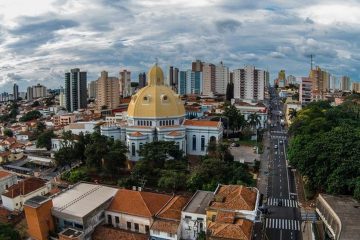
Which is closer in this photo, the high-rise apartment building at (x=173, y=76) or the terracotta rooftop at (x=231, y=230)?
the terracotta rooftop at (x=231, y=230)

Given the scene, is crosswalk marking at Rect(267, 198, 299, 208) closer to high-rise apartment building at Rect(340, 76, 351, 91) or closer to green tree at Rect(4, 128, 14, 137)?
green tree at Rect(4, 128, 14, 137)

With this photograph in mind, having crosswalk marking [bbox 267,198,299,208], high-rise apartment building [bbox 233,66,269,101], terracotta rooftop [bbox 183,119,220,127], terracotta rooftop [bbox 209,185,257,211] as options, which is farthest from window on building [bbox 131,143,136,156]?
high-rise apartment building [bbox 233,66,269,101]

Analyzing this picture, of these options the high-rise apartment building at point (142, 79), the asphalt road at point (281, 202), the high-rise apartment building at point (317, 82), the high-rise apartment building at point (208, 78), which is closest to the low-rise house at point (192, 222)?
the asphalt road at point (281, 202)

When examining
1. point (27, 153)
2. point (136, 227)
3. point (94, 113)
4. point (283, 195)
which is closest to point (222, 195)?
point (136, 227)

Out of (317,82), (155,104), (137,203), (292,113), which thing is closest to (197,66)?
(317,82)

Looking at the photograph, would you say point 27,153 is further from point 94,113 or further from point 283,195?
point 283,195

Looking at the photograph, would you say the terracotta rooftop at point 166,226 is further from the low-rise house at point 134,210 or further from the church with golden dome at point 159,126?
the church with golden dome at point 159,126
